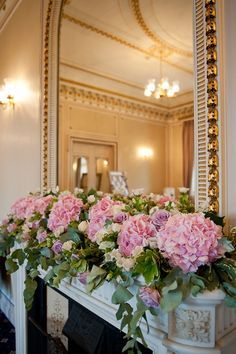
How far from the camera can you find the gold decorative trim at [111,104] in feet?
12.6

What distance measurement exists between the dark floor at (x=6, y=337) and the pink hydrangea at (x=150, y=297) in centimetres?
192

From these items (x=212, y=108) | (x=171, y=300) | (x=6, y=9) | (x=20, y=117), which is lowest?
(x=171, y=300)

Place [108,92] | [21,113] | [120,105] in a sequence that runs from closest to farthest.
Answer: [21,113], [108,92], [120,105]

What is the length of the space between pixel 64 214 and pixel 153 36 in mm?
2984

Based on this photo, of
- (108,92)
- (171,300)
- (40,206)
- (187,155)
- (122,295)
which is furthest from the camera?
(108,92)

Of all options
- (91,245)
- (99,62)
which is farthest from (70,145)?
(91,245)

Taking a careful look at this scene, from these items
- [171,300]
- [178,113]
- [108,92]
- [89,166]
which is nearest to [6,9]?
[89,166]

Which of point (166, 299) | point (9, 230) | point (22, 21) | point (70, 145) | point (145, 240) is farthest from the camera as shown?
point (70, 145)

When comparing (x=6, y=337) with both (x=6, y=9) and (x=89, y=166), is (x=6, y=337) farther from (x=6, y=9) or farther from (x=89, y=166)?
(x=6, y=9)

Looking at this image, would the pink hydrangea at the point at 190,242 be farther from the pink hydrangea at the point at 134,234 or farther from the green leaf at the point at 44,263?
the green leaf at the point at 44,263

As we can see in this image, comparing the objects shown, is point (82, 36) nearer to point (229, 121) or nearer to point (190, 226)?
point (229, 121)

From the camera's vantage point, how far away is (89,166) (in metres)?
3.27

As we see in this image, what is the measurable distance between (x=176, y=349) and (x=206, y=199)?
53cm

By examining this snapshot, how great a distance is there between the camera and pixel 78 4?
8.40ft
